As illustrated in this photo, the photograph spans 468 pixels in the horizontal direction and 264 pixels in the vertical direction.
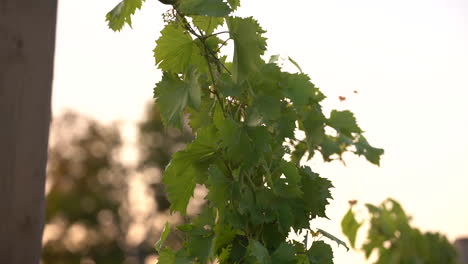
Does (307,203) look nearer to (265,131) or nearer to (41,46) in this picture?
(265,131)

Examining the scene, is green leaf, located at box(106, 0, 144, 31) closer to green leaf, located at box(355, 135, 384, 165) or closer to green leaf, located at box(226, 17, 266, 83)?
green leaf, located at box(226, 17, 266, 83)

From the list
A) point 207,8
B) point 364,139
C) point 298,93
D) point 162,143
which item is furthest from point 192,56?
point 162,143

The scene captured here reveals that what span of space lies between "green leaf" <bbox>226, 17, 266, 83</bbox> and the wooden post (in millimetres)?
668

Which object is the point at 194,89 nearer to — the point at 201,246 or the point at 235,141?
the point at 235,141

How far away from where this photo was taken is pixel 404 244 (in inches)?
175

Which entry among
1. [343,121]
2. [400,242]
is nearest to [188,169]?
[343,121]

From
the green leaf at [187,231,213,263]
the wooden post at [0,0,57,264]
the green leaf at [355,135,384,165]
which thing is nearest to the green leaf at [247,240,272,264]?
the green leaf at [187,231,213,263]

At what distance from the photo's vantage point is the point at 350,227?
2830 mm

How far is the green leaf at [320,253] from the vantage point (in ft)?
5.43

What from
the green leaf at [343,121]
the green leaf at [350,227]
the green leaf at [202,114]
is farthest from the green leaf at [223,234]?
the green leaf at [350,227]

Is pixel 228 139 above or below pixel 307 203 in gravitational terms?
above

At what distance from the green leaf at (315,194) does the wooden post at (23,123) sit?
2.42 feet

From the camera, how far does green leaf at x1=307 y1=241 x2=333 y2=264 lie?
5.43 feet

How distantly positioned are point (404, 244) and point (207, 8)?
3359mm
